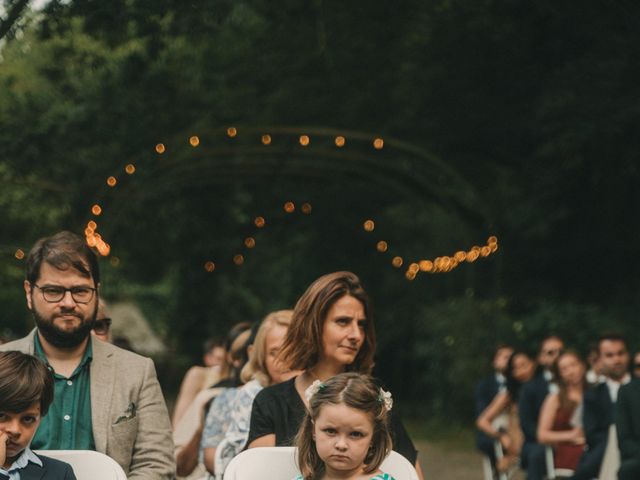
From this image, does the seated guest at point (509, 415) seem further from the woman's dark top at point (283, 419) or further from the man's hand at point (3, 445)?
the man's hand at point (3, 445)

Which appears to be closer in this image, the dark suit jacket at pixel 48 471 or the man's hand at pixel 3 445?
the man's hand at pixel 3 445

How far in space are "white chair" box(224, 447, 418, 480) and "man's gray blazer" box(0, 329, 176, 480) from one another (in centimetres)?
31

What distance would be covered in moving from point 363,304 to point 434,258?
21462 millimetres

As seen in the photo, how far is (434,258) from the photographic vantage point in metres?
27.0

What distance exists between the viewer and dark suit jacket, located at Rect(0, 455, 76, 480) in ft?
15.0

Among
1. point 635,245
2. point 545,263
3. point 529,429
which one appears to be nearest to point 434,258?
point 545,263

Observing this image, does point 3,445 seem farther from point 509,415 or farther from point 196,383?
point 509,415

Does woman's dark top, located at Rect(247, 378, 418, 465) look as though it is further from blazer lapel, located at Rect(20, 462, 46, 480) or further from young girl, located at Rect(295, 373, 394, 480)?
blazer lapel, located at Rect(20, 462, 46, 480)

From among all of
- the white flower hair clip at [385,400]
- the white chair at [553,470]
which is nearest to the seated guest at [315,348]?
the white flower hair clip at [385,400]

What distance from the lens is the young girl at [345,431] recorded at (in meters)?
4.87

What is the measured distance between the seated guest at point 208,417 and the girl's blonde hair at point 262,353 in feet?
1.63

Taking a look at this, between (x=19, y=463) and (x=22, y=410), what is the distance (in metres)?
0.20

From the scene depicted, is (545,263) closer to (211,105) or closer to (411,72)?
(411,72)

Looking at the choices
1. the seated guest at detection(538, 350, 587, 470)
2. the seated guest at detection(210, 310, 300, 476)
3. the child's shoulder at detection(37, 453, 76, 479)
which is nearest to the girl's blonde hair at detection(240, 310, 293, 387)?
the seated guest at detection(210, 310, 300, 476)
